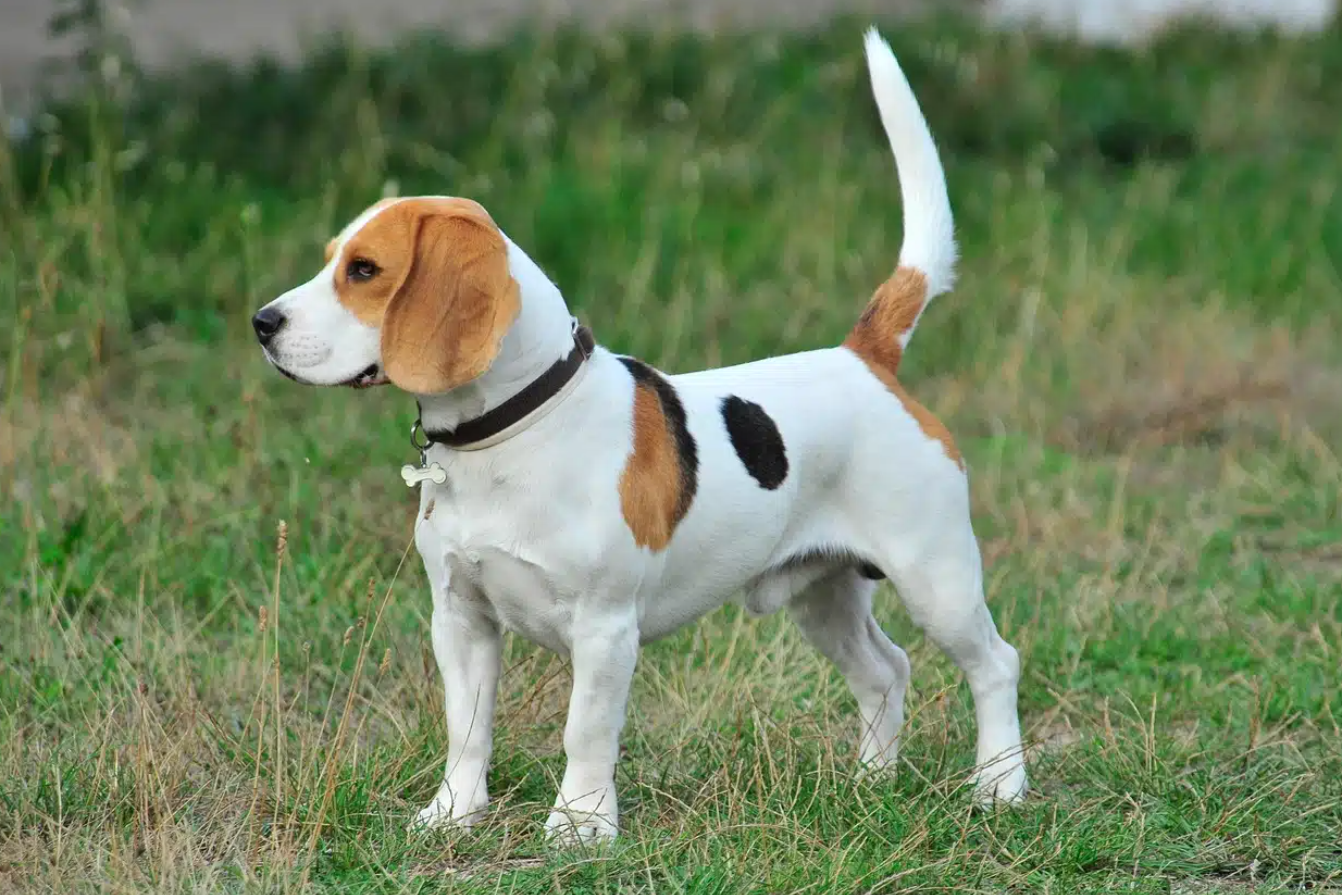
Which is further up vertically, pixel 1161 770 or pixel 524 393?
pixel 524 393

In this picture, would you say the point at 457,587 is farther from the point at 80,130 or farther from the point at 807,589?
the point at 80,130

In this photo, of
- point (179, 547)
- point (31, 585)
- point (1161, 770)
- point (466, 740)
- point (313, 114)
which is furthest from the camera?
point (313, 114)

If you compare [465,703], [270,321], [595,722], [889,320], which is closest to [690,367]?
[889,320]

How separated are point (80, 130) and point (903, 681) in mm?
6013

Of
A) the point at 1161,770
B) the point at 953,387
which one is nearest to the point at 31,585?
the point at 1161,770

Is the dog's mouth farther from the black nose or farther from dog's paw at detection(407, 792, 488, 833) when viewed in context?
dog's paw at detection(407, 792, 488, 833)

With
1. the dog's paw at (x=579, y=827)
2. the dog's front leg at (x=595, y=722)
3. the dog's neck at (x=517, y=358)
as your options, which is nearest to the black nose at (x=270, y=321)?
the dog's neck at (x=517, y=358)

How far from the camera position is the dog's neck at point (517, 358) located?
3.78 meters

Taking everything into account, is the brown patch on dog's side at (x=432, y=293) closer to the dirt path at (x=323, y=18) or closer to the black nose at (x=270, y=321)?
the black nose at (x=270, y=321)

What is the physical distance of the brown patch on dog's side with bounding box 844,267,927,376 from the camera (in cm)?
458

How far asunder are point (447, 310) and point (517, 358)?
212mm

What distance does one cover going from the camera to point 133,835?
3900 millimetres

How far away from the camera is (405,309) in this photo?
12.0 feet

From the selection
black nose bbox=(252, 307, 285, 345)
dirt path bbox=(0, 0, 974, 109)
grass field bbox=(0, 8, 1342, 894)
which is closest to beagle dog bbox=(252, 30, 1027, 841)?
black nose bbox=(252, 307, 285, 345)
